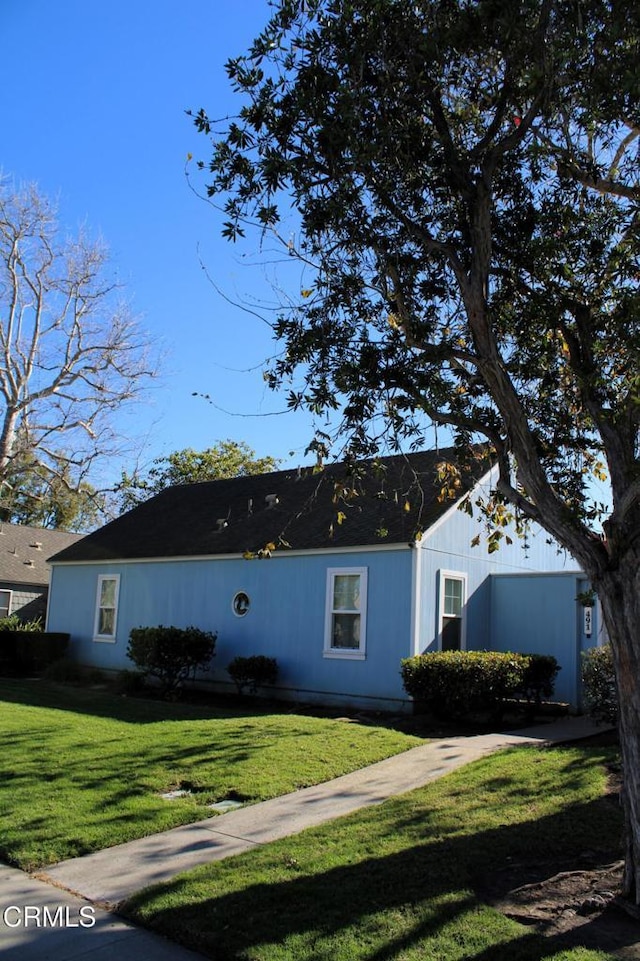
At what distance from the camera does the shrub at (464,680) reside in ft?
41.0

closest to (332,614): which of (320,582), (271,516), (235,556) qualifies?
(320,582)

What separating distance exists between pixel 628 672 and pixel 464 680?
24.6ft

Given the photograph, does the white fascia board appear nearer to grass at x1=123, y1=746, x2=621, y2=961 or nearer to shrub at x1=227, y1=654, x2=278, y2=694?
→ shrub at x1=227, y1=654, x2=278, y2=694

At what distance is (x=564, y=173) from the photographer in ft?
25.2

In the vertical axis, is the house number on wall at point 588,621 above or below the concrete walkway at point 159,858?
above

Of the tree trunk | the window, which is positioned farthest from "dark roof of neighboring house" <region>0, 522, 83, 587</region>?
the tree trunk

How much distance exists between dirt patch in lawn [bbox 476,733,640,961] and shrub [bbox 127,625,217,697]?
12213 millimetres

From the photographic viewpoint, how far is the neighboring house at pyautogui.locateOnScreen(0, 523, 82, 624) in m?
28.5

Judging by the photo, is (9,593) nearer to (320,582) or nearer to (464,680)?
(320,582)

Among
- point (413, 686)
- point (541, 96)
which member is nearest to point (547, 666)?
point (413, 686)

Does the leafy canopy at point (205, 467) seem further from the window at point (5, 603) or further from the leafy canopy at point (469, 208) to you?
the leafy canopy at point (469, 208)

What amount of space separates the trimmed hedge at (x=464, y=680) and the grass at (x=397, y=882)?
4.35 meters

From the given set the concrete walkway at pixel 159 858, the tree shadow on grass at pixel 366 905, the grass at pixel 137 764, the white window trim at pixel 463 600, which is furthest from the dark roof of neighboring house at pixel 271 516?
the tree shadow on grass at pixel 366 905
